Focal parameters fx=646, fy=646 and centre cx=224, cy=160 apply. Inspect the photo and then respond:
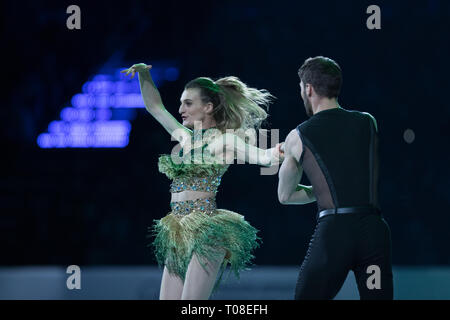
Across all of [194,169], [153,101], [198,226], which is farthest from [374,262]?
[153,101]

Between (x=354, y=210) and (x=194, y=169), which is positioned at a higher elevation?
(x=194, y=169)

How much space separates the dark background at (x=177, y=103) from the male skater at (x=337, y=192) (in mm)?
3076

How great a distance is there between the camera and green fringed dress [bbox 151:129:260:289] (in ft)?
11.3

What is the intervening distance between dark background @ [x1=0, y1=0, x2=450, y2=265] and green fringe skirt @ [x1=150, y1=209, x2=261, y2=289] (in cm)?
272

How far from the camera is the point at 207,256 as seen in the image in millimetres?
3391

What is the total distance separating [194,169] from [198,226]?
0.33 metres

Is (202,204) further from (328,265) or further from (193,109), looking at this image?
(328,265)

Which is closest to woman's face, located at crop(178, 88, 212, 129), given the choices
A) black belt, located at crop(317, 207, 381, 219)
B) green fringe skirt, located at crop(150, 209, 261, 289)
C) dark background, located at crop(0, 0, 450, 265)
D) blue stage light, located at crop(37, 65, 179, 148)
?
green fringe skirt, located at crop(150, 209, 261, 289)

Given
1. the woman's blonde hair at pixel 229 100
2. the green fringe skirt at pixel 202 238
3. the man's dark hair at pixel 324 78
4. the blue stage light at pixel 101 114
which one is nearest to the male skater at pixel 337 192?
the man's dark hair at pixel 324 78

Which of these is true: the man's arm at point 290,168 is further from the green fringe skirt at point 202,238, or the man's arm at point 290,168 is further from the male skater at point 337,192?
the green fringe skirt at point 202,238

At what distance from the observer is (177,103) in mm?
6406

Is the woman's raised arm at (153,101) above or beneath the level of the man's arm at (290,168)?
above

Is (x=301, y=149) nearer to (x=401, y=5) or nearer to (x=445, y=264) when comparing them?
(x=401, y=5)

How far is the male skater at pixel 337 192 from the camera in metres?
2.82
